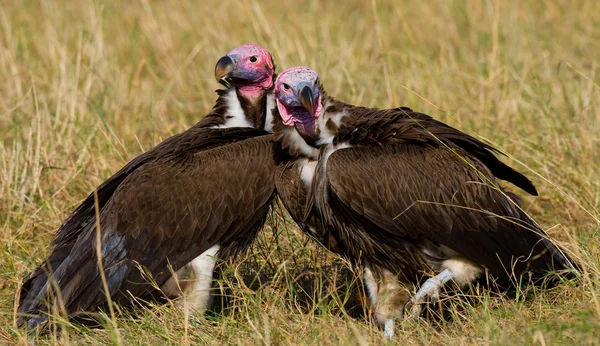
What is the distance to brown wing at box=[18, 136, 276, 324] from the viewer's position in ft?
15.2

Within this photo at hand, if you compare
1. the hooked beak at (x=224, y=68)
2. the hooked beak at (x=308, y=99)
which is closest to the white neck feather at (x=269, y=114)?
the hooked beak at (x=224, y=68)

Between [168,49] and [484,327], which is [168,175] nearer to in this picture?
[484,327]

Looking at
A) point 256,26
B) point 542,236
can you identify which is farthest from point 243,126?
point 256,26

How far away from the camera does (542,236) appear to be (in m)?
4.42

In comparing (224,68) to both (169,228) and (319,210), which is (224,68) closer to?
(169,228)

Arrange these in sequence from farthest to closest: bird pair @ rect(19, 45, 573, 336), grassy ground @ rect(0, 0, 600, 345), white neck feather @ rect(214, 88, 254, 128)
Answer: white neck feather @ rect(214, 88, 254, 128), bird pair @ rect(19, 45, 573, 336), grassy ground @ rect(0, 0, 600, 345)

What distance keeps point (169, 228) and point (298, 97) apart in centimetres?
85

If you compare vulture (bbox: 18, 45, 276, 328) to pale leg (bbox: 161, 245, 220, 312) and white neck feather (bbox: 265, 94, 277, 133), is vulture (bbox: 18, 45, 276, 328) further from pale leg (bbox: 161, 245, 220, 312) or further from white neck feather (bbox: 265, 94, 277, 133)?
white neck feather (bbox: 265, 94, 277, 133)

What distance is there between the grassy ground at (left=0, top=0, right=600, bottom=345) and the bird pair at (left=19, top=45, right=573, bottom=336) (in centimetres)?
16

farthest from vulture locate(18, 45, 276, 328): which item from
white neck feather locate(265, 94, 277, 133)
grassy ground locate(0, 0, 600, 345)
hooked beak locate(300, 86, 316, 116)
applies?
hooked beak locate(300, 86, 316, 116)

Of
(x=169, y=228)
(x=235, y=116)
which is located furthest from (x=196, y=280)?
(x=235, y=116)

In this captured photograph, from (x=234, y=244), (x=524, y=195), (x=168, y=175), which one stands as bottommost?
(x=524, y=195)

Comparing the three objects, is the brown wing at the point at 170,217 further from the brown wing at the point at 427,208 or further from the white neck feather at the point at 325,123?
the brown wing at the point at 427,208

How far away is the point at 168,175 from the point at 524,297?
66.2 inches
